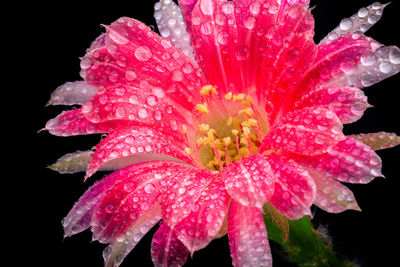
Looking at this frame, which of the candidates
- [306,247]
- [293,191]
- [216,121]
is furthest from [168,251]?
[216,121]

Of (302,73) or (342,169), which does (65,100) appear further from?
(342,169)

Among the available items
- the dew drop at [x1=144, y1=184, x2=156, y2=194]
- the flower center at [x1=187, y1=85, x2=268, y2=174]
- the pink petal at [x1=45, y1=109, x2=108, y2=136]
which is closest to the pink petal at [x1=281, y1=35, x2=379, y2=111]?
the flower center at [x1=187, y1=85, x2=268, y2=174]

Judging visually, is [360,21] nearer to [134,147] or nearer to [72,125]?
[134,147]

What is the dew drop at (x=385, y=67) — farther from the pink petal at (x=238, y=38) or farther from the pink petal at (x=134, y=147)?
the pink petal at (x=134, y=147)

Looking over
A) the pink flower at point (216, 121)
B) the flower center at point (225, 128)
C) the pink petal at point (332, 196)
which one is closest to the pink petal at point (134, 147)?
the pink flower at point (216, 121)

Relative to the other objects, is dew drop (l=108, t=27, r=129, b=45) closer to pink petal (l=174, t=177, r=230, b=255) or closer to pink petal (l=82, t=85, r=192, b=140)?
pink petal (l=82, t=85, r=192, b=140)

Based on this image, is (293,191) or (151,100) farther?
(151,100)
